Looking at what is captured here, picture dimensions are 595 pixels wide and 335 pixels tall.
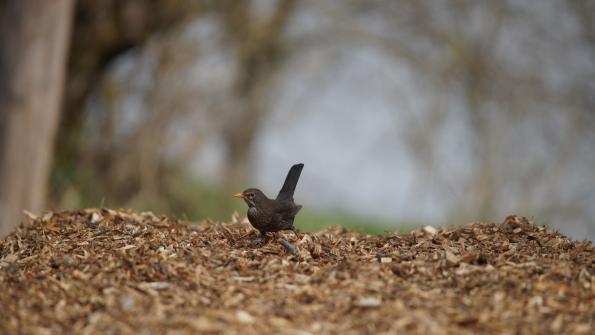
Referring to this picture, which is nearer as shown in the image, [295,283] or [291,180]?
[295,283]

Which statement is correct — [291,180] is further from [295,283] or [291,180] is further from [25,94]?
[25,94]

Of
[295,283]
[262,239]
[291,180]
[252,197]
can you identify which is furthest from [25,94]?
[295,283]

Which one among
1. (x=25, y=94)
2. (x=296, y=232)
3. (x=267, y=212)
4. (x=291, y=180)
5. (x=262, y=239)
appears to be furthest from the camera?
(x=25, y=94)

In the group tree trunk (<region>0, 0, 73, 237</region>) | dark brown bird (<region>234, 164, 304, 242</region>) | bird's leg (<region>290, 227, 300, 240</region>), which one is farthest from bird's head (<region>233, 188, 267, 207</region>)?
tree trunk (<region>0, 0, 73, 237</region>)

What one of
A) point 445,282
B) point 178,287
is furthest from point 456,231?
point 178,287

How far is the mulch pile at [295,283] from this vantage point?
3254mm

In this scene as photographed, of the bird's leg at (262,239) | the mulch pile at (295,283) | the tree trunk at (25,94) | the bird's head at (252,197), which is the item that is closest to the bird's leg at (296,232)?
the mulch pile at (295,283)

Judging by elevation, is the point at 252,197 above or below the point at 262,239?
above

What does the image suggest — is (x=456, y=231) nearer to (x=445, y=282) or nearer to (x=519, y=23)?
(x=445, y=282)

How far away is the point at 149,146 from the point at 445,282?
28.2ft

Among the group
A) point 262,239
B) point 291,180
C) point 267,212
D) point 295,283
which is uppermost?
point 291,180

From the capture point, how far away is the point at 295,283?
3727mm

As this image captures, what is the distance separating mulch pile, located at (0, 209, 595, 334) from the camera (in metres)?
3.25

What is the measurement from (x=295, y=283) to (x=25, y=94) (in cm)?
581
